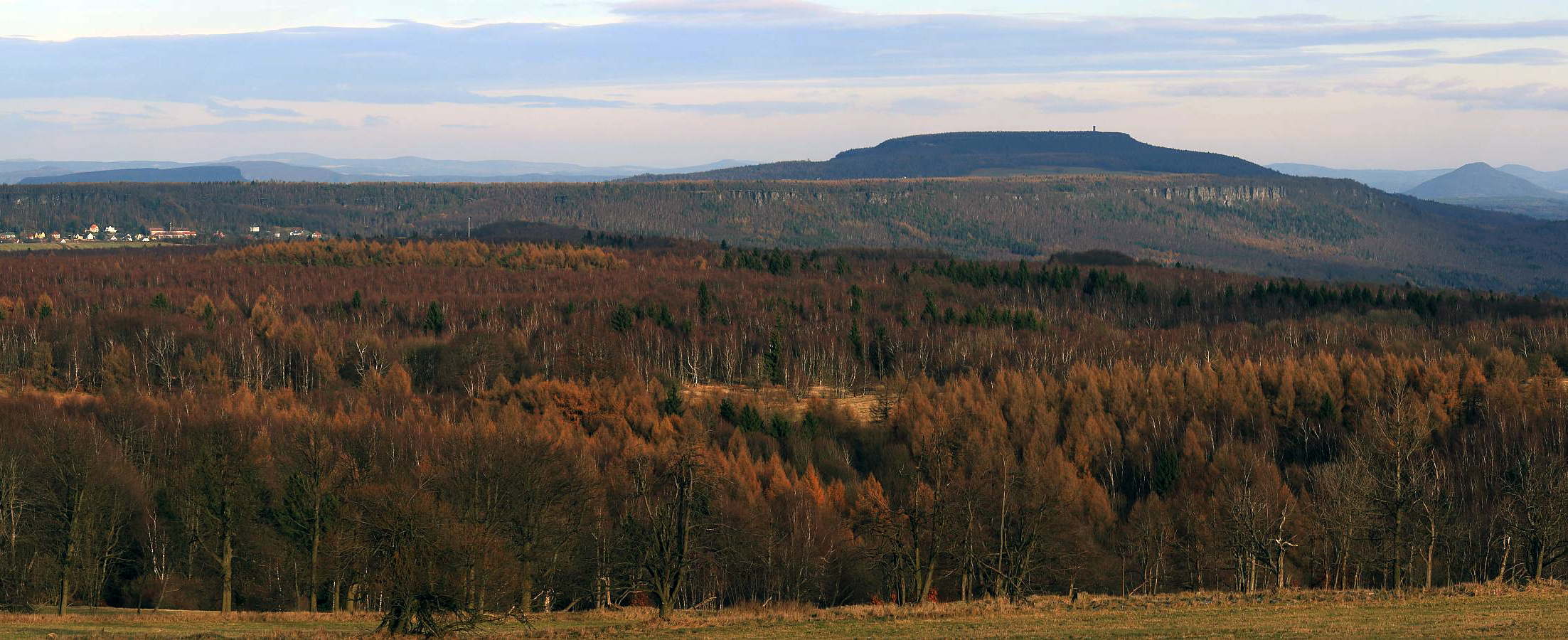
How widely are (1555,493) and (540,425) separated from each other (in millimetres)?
72236

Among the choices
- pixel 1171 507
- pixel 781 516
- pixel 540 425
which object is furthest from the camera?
pixel 540 425

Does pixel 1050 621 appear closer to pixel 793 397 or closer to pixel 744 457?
pixel 744 457

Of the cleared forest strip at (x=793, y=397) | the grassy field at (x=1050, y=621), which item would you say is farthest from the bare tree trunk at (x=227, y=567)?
the cleared forest strip at (x=793, y=397)

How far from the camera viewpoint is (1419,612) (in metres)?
44.2

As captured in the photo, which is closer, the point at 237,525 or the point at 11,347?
the point at 237,525

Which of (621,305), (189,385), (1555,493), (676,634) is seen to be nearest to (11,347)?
(189,385)

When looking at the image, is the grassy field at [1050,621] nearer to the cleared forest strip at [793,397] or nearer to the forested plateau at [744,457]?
the forested plateau at [744,457]

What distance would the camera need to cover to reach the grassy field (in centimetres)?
4122

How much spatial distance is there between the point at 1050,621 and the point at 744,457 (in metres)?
62.4

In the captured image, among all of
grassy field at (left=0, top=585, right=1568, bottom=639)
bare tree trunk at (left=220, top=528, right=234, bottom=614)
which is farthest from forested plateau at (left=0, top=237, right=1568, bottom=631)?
grassy field at (left=0, top=585, right=1568, bottom=639)

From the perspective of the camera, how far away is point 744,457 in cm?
10662

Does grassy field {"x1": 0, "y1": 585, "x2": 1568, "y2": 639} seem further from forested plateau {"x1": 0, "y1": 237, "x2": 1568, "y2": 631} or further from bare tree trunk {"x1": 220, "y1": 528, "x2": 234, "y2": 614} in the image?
bare tree trunk {"x1": 220, "y1": 528, "x2": 234, "y2": 614}

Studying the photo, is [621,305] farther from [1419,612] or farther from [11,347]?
[1419,612]

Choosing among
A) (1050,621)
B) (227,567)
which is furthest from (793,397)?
(1050,621)
